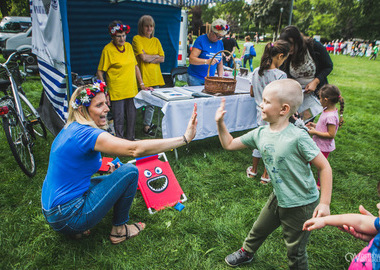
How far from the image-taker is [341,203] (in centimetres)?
301

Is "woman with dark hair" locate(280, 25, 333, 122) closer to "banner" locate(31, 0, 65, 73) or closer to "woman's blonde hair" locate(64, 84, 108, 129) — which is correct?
"woman's blonde hair" locate(64, 84, 108, 129)

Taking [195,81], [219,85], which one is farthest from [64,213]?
[195,81]

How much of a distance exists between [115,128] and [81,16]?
289 cm

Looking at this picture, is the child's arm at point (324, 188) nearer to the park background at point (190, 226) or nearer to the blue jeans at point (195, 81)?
the park background at point (190, 226)

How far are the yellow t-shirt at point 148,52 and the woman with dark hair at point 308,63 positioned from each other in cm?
234

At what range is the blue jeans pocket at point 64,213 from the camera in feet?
6.22

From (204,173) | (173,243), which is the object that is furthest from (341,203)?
(173,243)

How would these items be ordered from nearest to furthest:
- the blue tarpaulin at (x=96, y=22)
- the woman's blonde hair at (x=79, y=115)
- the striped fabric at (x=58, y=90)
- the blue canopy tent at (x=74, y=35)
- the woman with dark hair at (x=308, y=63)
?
the woman's blonde hair at (x=79, y=115)
the woman with dark hair at (x=308, y=63)
the blue canopy tent at (x=74, y=35)
the striped fabric at (x=58, y=90)
the blue tarpaulin at (x=96, y=22)

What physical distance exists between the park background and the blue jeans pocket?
1.26 feet

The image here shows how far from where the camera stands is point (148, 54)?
445 centimetres

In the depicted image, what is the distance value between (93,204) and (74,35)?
15.6 feet

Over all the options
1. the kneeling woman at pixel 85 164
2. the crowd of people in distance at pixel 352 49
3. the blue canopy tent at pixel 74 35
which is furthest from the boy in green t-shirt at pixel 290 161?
the crowd of people in distance at pixel 352 49

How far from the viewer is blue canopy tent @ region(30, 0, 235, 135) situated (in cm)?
345

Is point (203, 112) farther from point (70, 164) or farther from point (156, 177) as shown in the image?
point (70, 164)
